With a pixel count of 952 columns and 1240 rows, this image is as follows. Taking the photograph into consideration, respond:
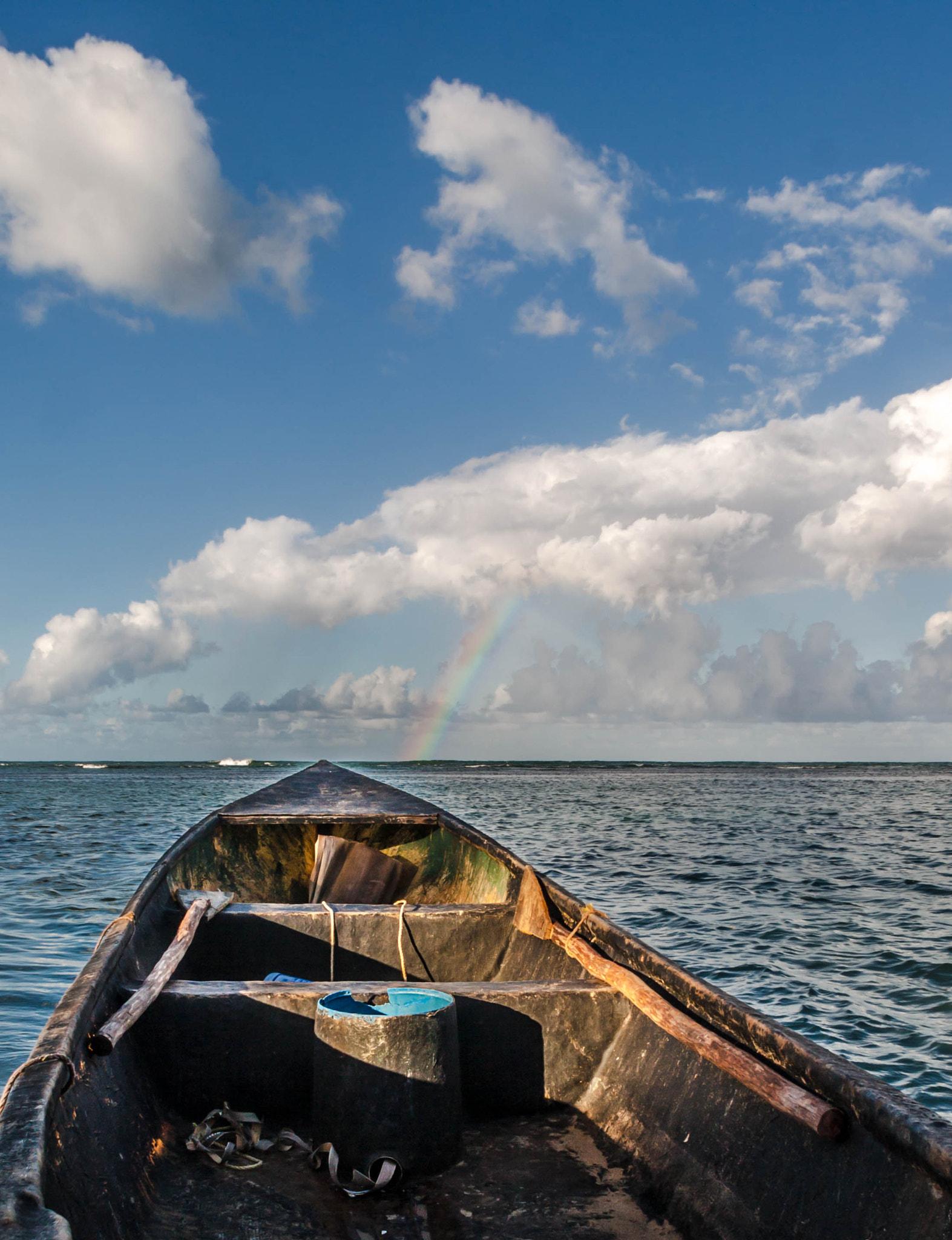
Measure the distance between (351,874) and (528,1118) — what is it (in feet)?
14.2

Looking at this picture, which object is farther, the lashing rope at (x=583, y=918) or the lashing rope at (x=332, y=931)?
the lashing rope at (x=332, y=931)

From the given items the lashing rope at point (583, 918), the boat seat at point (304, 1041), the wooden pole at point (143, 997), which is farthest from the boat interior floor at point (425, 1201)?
the lashing rope at point (583, 918)

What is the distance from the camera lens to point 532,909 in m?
5.53

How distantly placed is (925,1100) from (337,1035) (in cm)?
460

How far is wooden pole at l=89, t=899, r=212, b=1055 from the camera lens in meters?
3.29

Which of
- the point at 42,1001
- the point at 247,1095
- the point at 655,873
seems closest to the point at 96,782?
the point at 655,873

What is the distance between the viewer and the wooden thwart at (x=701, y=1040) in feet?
8.83

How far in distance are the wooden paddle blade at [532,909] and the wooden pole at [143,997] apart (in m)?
2.15

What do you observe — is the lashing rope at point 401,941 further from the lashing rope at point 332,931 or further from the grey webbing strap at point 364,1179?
the grey webbing strap at point 364,1179

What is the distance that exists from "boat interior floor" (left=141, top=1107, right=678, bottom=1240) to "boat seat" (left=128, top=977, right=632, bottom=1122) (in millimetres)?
298

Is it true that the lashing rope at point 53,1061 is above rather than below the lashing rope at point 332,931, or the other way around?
above

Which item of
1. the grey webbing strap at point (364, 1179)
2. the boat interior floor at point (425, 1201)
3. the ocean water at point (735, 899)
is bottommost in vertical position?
the ocean water at point (735, 899)

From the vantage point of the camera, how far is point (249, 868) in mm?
9016

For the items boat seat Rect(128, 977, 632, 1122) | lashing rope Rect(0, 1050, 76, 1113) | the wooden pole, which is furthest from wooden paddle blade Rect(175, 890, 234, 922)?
lashing rope Rect(0, 1050, 76, 1113)
